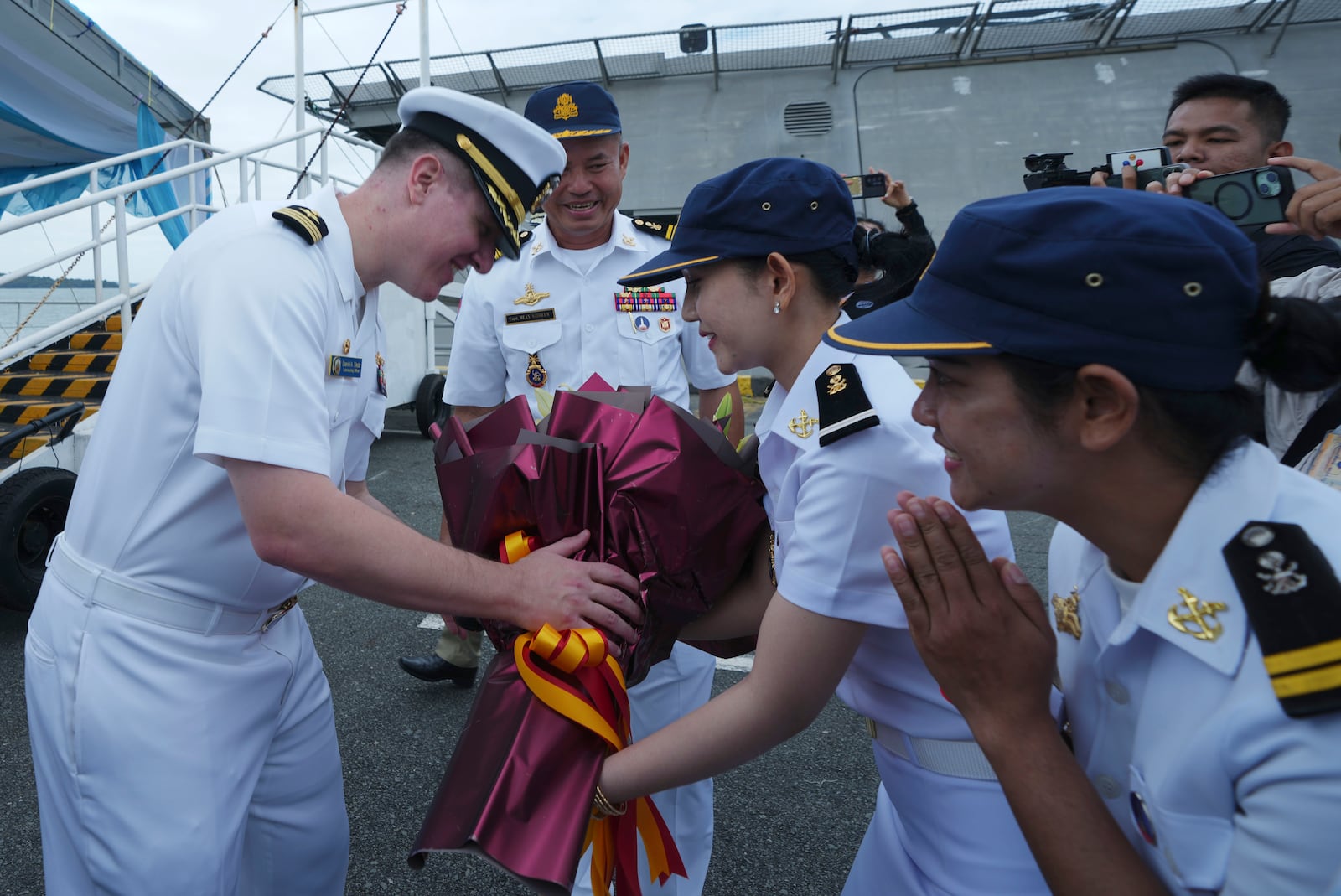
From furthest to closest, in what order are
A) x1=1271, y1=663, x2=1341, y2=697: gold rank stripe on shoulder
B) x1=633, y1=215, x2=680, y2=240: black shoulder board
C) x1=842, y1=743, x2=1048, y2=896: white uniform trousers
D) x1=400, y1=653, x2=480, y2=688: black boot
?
x1=400, y1=653, x2=480, y2=688: black boot < x1=633, y1=215, x2=680, y2=240: black shoulder board < x1=842, y1=743, x2=1048, y2=896: white uniform trousers < x1=1271, y1=663, x2=1341, y2=697: gold rank stripe on shoulder

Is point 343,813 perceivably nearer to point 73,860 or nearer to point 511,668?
point 73,860

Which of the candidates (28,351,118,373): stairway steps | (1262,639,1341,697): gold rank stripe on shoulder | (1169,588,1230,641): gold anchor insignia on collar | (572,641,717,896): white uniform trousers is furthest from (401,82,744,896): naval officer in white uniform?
(28,351,118,373): stairway steps

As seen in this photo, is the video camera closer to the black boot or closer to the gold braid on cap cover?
the gold braid on cap cover

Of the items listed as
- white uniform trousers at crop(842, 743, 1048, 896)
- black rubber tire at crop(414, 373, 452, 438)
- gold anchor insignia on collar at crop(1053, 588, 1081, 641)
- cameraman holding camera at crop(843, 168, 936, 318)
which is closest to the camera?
gold anchor insignia on collar at crop(1053, 588, 1081, 641)

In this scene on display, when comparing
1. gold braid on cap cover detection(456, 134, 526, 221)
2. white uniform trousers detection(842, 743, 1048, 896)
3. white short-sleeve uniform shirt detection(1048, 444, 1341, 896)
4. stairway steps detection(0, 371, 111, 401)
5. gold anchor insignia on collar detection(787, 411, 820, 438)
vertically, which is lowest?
white uniform trousers detection(842, 743, 1048, 896)

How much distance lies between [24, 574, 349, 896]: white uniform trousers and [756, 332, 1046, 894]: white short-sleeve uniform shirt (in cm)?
117

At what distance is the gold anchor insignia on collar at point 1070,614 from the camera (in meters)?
1.17

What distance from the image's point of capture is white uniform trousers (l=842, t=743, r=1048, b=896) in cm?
129

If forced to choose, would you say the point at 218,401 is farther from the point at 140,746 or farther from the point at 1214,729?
the point at 1214,729

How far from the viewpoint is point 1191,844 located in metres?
0.88

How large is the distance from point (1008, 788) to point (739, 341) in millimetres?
978

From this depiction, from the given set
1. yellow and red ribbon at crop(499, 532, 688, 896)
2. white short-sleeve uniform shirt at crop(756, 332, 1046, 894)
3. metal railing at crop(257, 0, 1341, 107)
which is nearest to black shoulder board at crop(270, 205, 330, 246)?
yellow and red ribbon at crop(499, 532, 688, 896)

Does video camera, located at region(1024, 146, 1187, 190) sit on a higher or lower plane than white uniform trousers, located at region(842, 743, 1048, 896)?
higher

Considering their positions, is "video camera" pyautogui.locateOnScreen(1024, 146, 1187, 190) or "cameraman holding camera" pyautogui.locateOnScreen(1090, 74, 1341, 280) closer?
"video camera" pyautogui.locateOnScreen(1024, 146, 1187, 190)
